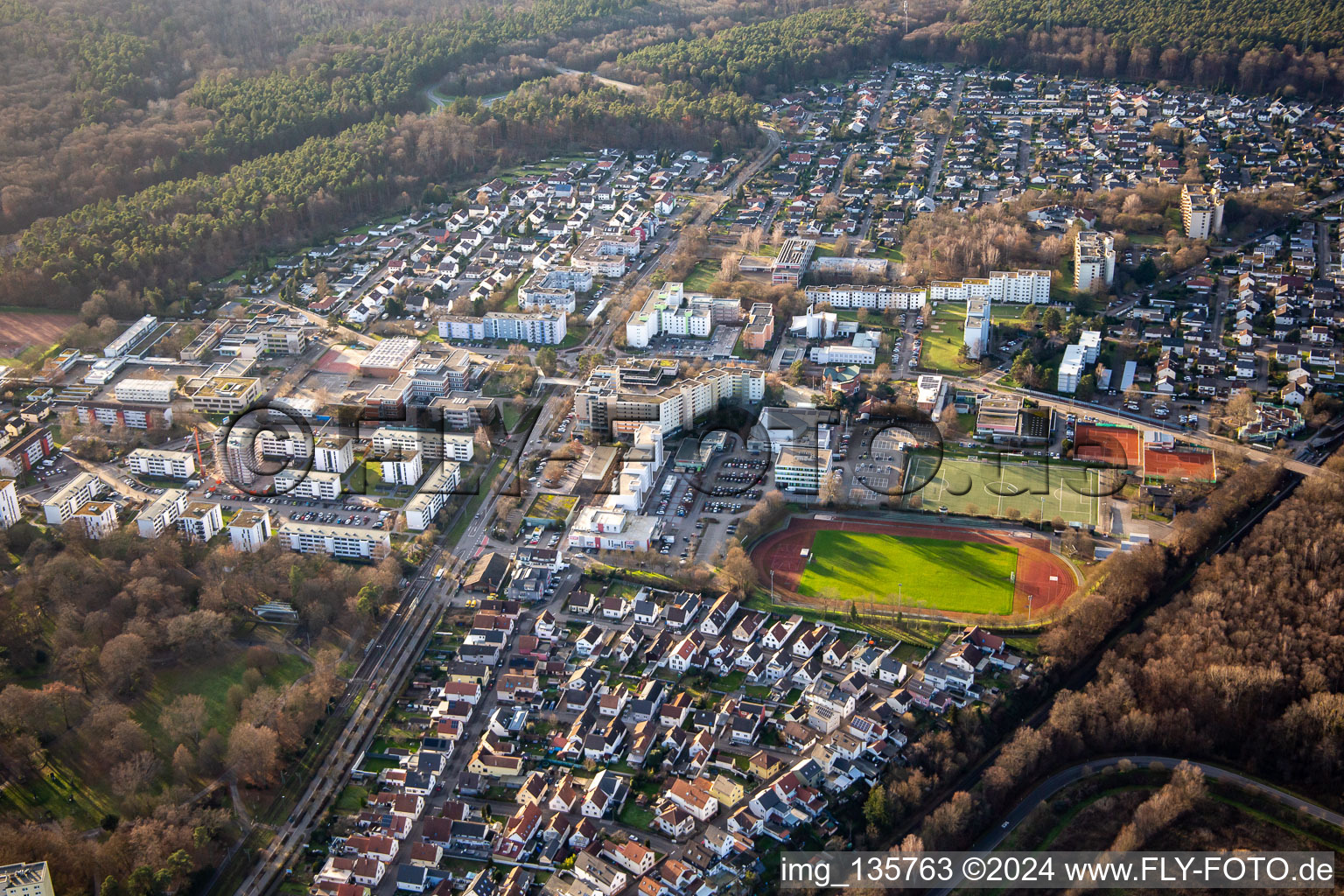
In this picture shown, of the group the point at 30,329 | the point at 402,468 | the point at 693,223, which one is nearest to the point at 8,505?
the point at 402,468

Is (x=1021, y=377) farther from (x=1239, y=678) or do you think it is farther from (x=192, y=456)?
(x=192, y=456)

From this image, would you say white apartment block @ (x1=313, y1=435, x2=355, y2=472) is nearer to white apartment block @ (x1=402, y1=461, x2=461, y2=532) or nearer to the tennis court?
white apartment block @ (x1=402, y1=461, x2=461, y2=532)

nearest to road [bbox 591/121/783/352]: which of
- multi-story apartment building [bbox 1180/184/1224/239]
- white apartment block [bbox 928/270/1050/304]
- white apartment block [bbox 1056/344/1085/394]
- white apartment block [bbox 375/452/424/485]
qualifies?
white apartment block [bbox 375/452/424/485]

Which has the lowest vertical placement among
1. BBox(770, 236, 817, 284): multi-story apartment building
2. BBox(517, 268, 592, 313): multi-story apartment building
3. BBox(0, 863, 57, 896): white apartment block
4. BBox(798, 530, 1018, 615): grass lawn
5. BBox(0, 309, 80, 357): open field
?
BBox(798, 530, 1018, 615): grass lawn

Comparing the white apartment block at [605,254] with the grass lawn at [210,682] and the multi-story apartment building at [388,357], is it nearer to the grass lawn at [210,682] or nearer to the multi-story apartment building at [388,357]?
the multi-story apartment building at [388,357]

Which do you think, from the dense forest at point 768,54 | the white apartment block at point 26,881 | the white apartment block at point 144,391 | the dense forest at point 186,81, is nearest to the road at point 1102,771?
the white apartment block at point 26,881

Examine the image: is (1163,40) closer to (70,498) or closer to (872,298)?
(872,298)
